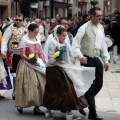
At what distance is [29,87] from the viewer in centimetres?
818

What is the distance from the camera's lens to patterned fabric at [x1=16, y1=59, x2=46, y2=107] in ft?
26.7

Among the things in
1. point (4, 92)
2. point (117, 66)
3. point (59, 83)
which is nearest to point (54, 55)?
point (59, 83)

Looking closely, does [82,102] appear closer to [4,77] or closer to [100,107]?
[100,107]

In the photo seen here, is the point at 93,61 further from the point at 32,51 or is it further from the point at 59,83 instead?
the point at 32,51

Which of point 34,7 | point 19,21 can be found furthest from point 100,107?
point 34,7

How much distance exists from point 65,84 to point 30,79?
872mm

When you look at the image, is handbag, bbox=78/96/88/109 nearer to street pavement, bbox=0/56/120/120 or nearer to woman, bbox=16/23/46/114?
street pavement, bbox=0/56/120/120

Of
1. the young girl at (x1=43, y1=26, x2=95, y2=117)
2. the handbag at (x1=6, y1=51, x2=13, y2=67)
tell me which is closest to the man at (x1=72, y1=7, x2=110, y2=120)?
the young girl at (x1=43, y1=26, x2=95, y2=117)

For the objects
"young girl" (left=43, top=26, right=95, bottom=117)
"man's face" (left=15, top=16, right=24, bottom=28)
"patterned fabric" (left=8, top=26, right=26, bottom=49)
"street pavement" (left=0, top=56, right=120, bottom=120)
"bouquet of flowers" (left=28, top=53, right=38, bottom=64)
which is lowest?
"street pavement" (left=0, top=56, right=120, bottom=120)

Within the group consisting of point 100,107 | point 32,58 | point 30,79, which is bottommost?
point 100,107

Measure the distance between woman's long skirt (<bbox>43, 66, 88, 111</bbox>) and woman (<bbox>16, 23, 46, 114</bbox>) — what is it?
0.38m

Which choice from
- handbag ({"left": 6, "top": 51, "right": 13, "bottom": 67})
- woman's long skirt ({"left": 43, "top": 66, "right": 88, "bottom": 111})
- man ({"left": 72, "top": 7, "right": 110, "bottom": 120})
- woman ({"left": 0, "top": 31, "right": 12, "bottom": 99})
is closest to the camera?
woman's long skirt ({"left": 43, "top": 66, "right": 88, "bottom": 111})

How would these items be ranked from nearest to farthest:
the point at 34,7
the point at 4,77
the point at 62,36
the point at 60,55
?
the point at 60,55
the point at 62,36
the point at 4,77
the point at 34,7

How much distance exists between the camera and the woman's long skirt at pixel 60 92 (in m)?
7.51
